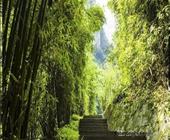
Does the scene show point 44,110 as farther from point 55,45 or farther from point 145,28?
point 145,28

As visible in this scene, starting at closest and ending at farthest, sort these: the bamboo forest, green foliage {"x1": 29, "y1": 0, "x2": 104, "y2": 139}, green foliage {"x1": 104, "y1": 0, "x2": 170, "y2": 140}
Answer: the bamboo forest < green foliage {"x1": 29, "y1": 0, "x2": 104, "y2": 139} < green foliage {"x1": 104, "y1": 0, "x2": 170, "y2": 140}

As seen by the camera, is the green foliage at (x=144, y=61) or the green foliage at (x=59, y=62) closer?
the green foliage at (x=59, y=62)

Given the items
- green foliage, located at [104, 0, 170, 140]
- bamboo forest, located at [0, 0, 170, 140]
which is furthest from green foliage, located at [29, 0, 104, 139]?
green foliage, located at [104, 0, 170, 140]

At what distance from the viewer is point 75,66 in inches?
241

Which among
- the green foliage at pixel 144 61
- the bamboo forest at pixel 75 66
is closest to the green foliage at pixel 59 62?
the bamboo forest at pixel 75 66

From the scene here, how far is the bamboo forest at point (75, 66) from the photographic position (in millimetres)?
2037

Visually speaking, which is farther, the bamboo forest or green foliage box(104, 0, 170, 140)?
green foliage box(104, 0, 170, 140)

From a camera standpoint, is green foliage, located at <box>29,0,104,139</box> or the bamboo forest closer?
the bamboo forest

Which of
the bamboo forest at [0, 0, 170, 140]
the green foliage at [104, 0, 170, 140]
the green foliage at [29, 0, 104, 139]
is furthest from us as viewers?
the green foliage at [104, 0, 170, 140]

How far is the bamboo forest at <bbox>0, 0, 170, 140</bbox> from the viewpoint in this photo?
2037 millimetres

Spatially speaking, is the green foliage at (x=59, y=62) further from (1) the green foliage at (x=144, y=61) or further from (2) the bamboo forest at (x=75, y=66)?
(1) the green foliage at (x=144, y=61)

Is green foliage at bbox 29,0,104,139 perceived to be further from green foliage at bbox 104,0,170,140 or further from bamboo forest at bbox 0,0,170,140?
green foliage at bbox 104,0,170,140

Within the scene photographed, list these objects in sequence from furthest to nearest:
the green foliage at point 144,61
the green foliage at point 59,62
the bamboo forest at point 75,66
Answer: the green foliage at point 144,61 → the green foliage at point 59,62 → the bamboo forest at point 75,66

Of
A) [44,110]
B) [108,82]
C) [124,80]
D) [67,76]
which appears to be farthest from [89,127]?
[44,110]
